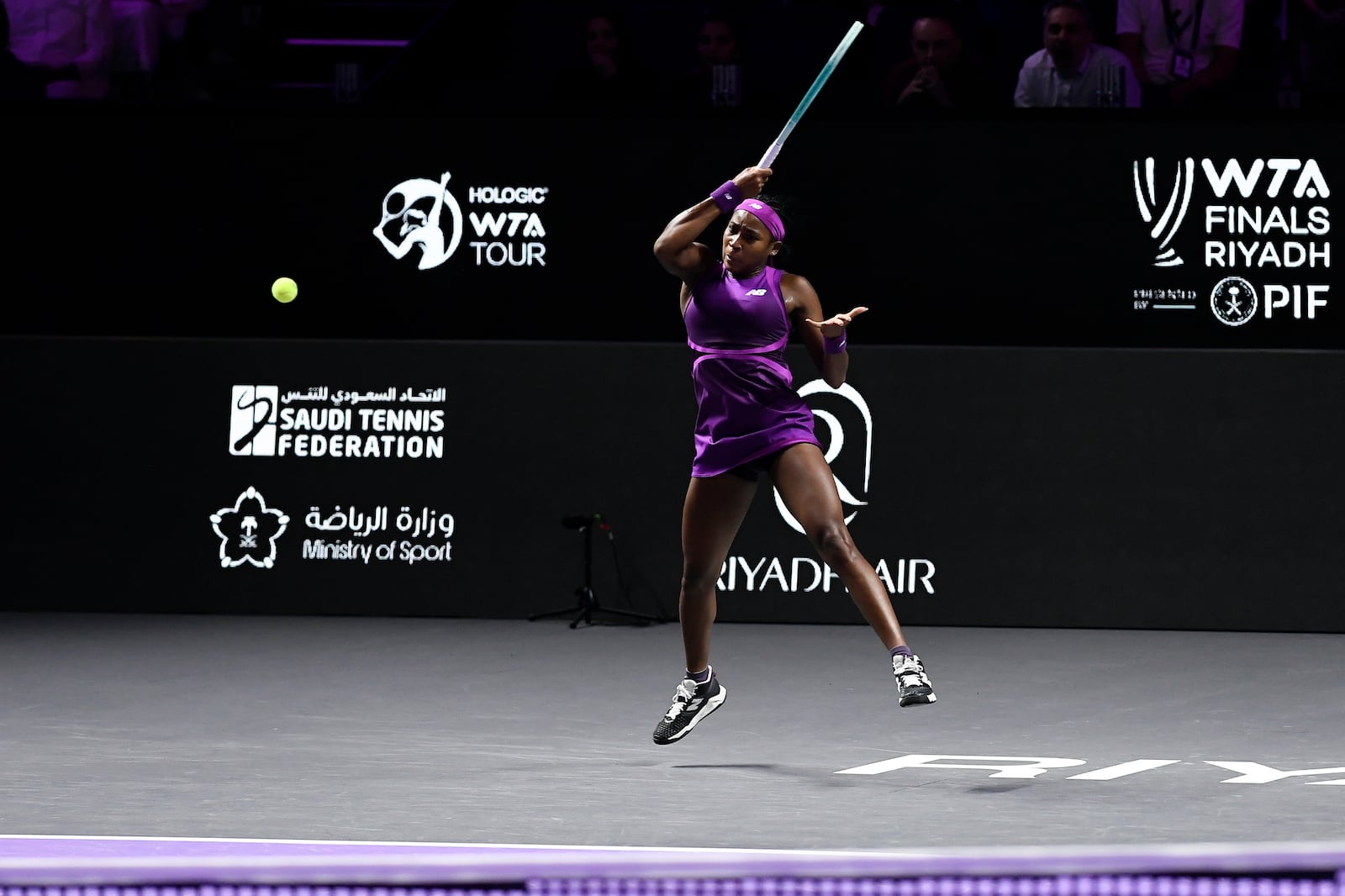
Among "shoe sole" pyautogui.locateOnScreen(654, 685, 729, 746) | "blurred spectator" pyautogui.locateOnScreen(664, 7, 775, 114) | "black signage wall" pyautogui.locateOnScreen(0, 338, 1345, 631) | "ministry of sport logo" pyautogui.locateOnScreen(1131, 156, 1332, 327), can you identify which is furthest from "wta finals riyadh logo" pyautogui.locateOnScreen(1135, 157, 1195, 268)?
"shoe sole" pyautogui.locateOnScreen(654, 685, 729, 746)

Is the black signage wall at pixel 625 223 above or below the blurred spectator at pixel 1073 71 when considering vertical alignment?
below

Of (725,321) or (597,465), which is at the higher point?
(725,321)

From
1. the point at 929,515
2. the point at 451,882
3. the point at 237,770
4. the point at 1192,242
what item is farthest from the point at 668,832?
the point at 1192,242

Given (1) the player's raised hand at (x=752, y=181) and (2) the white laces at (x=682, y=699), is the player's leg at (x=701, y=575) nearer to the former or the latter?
(2) the white laces at (x=682, y=699)

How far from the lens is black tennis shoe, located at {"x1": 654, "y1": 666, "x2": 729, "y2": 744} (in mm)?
6730

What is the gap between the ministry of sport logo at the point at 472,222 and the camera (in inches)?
413

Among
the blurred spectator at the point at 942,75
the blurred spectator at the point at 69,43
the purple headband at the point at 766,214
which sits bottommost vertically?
the purple headband at the point at 766,214

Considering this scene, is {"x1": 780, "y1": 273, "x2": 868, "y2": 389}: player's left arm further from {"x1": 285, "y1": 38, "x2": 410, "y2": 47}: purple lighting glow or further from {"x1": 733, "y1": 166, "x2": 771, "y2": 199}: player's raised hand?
{"x1": 285, "y1": 38, "x2": 410, "y2": 47}: purple lighting glow

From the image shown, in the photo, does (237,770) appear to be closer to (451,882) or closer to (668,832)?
(668,832)

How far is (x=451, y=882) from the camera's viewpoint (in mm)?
2545

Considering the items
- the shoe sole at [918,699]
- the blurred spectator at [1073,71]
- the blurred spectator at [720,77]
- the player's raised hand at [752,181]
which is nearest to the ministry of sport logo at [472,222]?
the blurred spectator at [720,77]

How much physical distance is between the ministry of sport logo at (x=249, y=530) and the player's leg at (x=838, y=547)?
4582 mm

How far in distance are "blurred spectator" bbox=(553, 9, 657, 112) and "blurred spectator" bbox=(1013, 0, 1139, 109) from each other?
1885 mm

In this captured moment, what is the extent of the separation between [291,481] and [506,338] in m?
1.28
